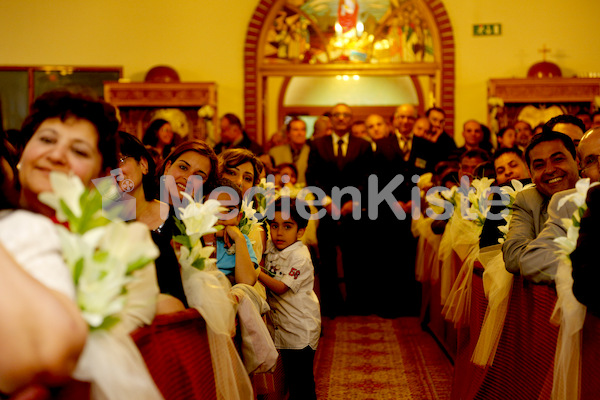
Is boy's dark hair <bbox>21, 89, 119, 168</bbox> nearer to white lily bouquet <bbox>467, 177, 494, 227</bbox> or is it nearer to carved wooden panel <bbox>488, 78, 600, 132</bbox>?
white lily bouquet <bbox>467, 177, 494, 227</bbox>

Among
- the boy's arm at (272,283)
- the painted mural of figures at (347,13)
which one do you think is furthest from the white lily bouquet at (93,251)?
the painted mural of figures at (347,13)

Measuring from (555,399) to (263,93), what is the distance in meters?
9.01

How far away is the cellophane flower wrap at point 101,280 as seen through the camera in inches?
60.1

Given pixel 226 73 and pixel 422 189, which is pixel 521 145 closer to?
pixel 422 189

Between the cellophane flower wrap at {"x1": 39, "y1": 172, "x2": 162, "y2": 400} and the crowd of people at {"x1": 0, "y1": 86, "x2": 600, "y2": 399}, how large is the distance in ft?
0.15

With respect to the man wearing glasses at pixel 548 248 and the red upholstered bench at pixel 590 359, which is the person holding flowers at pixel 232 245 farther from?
the red upholstered bench at pixel 590 359

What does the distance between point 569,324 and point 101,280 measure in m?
1.52

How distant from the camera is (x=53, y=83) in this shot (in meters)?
10.8

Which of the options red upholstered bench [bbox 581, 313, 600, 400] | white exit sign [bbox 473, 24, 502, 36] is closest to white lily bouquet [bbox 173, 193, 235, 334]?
red upholstered bench [bbox 581, 313, 600, 400]

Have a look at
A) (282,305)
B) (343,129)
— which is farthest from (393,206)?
(282,305)

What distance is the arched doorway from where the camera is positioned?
10641 mm

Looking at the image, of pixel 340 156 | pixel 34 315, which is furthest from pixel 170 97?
pixel 34 315

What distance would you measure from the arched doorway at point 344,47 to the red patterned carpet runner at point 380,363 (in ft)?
15.9

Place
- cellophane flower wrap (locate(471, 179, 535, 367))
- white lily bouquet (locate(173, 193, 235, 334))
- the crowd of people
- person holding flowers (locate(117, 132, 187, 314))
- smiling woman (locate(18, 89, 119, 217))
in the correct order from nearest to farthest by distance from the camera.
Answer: the crowd of people < smiling woman (locate(18, 89, 119, 217)) < white lily bouquet (locate(173, 193, 235, 334)) < person holding flowers (locate(117, 132, 187, 314)) < cellophane flower wrap (locate(471, 179, 535, 367))
